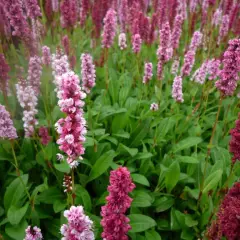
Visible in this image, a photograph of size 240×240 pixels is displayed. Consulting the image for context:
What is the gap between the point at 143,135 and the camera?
3.98 metres

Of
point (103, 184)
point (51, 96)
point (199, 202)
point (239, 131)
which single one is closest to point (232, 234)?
point (239, 131)

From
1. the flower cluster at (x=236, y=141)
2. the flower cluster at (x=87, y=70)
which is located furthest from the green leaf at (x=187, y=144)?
the flower cluster at (x=87, y=70)

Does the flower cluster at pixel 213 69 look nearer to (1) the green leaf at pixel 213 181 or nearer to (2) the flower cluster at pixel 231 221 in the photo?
(1) the green leaf at pixel 213 181

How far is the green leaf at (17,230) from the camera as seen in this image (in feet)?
9.08

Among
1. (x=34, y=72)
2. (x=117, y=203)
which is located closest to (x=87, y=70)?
(x=34, y=72)

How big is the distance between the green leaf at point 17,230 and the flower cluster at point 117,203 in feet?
4.04

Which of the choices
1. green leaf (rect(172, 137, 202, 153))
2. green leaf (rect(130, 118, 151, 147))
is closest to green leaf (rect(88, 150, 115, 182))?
green leaf (rect(130, 118, 151, 147))

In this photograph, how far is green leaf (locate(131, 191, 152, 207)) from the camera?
3.03 metres

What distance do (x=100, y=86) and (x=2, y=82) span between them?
2167mm

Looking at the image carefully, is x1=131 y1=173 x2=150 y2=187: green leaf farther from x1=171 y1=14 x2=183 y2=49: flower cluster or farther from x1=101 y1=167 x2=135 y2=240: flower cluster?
x1=171 y1=14 x2=183 y2=49: flower cluster

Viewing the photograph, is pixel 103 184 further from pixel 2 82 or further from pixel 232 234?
pixel 232 234

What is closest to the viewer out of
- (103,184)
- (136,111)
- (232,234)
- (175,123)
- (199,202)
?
(232,234)

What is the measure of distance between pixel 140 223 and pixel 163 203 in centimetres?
56

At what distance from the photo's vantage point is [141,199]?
3096 mm
